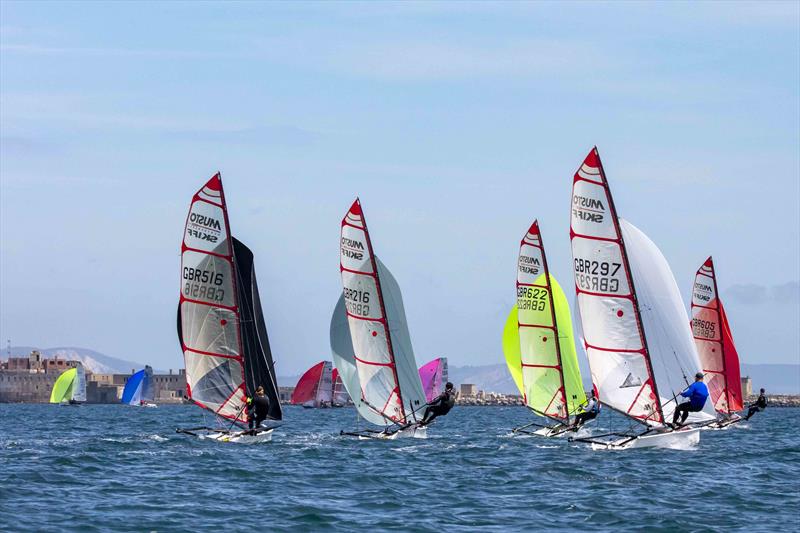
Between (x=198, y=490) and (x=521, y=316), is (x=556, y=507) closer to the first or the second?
(x=198, y=490)

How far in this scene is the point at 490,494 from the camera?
93.5ft

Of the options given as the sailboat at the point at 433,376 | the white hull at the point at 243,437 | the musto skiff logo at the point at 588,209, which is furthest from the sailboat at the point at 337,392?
the musto skiff logo at the point at 588,209

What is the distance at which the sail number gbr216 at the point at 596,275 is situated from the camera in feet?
120

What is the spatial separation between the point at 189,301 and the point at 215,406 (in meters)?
3.20

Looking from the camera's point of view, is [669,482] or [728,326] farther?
[728,326]

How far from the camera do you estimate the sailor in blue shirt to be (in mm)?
35281

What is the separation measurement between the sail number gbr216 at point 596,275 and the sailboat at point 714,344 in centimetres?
2304

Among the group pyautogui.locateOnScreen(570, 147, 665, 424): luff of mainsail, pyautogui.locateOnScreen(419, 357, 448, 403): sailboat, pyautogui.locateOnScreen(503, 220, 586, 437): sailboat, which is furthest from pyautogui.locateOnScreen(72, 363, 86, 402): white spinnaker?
pyautogui.locateOnScreen(570, 147, 665, 424): luff of mainsail

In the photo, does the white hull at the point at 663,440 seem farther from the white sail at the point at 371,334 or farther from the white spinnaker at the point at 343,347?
the white spinnaker at the point at 343,347

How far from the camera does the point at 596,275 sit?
1442 inches

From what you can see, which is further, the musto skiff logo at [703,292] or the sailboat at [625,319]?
the musto skiff logo at [703,292]

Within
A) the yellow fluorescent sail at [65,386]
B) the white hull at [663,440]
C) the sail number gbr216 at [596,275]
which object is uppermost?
the yellow fluorescent sail at [65,386]

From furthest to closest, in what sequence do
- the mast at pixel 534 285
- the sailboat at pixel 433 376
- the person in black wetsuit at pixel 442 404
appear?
1. the sailboat at pixel 433 376
2. the mast at pixel 534 285
3. the person in black wetsuit at pixel 442 404

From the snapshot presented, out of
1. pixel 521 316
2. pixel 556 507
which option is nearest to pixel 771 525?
pixel 556 507
